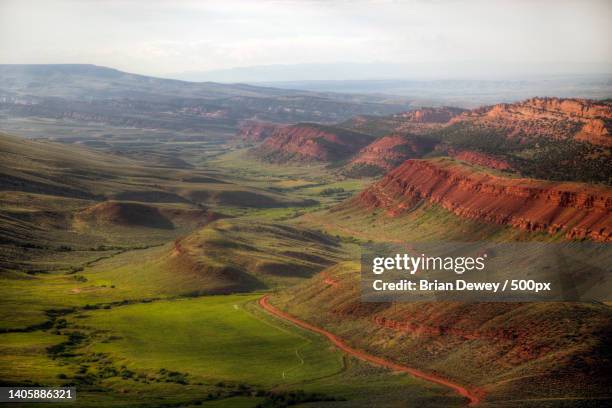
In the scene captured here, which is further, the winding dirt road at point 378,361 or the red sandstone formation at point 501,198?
the red sandstone formation at point 501,198

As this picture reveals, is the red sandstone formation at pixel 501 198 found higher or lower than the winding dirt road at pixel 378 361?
higher

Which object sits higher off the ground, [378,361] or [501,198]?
[501,198]

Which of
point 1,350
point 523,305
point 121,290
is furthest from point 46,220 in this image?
point 523,305

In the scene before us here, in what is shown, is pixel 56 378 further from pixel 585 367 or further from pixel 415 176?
pixel 415 176

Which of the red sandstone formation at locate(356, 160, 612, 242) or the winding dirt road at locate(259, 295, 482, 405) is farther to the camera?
the red sandstone formation at locate(356, 160, 612, 242)

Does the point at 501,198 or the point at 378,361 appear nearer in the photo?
the point at 378,361
